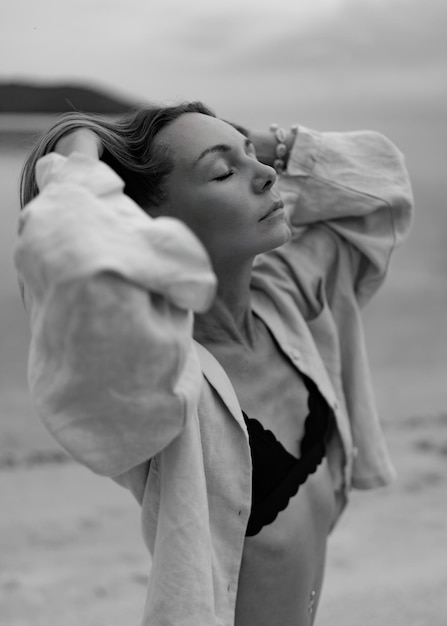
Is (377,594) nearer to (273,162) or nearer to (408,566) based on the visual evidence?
(408,566)

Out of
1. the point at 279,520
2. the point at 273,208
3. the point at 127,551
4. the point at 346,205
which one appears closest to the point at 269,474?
the point at 279,520

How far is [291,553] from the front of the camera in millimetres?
1483

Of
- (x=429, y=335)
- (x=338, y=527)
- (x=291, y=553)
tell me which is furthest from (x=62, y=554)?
(x=429, y=335)

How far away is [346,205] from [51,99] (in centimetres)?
402

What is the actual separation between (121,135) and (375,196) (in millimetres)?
493

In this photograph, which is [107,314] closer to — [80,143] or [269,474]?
[80,143]

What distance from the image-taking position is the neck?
4.83 ft

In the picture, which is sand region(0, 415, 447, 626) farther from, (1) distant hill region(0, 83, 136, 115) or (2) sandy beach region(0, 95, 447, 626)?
(1) distant hill region(0, 83, 136, 115)

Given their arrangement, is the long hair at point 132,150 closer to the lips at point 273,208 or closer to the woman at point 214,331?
the woman at point 214,331

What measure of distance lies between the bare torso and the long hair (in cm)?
28

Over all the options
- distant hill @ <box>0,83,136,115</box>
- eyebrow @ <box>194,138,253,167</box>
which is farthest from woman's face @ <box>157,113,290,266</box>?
distant hill @ <box>0,83,136,115</box>

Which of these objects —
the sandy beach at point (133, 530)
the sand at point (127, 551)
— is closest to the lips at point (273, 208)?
the sandy beach at point (133, 530)

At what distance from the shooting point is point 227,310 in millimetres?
1509

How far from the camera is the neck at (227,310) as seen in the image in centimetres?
147
